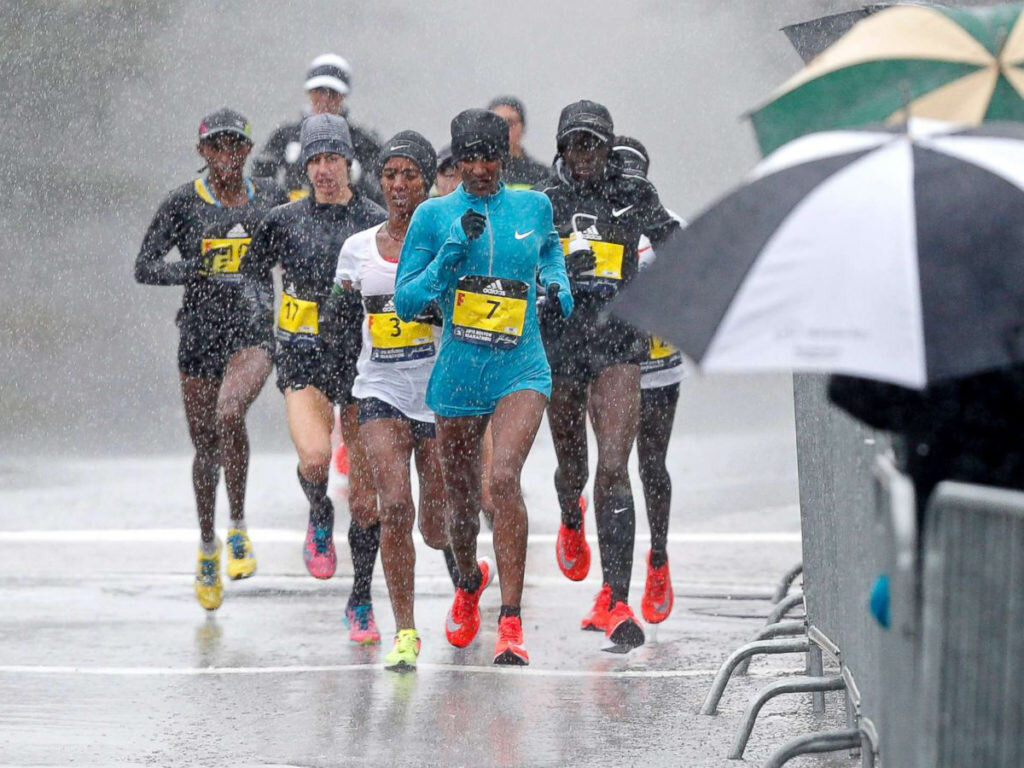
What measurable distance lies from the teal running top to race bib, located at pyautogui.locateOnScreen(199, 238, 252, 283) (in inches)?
80.5

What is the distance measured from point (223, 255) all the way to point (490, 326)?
7.82 feet

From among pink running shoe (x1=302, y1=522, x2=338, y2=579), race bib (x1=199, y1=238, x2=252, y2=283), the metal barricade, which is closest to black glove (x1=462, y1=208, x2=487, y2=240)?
race bib (x1=199, y1=238, x2=252, y2=283)

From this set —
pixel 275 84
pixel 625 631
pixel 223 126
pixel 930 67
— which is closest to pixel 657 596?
pixel 625 631

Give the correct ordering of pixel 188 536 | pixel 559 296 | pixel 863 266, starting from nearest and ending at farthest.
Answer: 1. pixel 863 266
2. pixel 559 296
3. pixel 188 536

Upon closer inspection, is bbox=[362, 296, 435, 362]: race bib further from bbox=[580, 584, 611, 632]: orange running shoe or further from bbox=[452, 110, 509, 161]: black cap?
bbox=[580, 584, 611, 632]: orange running shoe

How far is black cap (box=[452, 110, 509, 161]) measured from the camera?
7.59 m

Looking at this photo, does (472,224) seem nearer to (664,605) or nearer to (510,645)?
(510,645)

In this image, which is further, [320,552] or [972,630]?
[320,552]

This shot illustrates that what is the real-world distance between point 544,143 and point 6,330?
241 inches

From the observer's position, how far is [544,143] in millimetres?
21312

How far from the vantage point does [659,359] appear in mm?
8734

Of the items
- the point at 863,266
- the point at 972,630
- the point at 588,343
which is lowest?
the point at 972,630

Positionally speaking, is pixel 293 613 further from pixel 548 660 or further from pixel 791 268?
pixel 791 268

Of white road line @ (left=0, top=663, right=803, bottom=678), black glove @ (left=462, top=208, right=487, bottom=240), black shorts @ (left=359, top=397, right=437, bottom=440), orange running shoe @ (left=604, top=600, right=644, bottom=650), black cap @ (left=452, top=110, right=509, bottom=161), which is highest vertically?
black cap @ (left=452, top=110, right=509, bottom=161)
